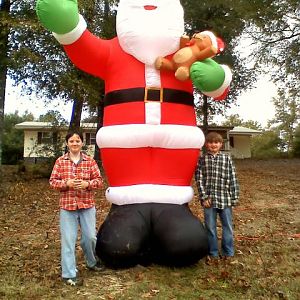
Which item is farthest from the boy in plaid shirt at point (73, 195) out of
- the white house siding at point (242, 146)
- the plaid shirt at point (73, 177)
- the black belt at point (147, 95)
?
the white house siding at point (242, 146)

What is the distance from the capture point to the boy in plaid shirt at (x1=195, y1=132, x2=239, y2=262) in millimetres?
4574

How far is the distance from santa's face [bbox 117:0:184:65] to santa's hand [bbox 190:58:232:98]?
41 centimetres

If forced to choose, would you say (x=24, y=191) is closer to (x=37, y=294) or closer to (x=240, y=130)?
(x=37, y=294)

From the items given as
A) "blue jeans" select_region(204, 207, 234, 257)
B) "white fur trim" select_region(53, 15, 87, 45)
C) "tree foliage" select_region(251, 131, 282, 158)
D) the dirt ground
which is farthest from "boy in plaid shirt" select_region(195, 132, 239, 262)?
"tree foliage" select_region(251, 131, 282, 158)

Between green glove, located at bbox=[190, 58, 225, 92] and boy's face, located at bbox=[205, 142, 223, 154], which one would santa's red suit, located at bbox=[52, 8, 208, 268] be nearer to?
boy's face, located at bbox=[205, 142, 223, 154]

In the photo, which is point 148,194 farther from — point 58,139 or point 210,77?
point 58,139

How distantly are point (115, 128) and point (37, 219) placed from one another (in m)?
4.22

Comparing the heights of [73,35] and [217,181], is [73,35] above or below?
above

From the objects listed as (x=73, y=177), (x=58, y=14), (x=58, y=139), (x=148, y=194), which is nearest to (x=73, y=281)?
(x=73, y=177)

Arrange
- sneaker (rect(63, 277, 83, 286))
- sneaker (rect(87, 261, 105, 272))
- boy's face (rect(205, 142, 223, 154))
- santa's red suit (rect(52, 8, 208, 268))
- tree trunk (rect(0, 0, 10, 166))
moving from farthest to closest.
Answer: tree trunk (rect(0, 0, 10, 166))
boy's face (rect(205, 142, 223, 154))
sneaker (rect(87, 261, 105, 272))
santa's red suit (rect(52, 8, 208, 268))
sneaker (rect(63, 277, 83, 286))

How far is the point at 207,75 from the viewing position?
418 cm

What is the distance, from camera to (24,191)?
1155 centimetres

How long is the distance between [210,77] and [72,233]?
6.07 ft

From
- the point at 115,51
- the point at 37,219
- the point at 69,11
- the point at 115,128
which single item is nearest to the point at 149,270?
the point at 115,128
